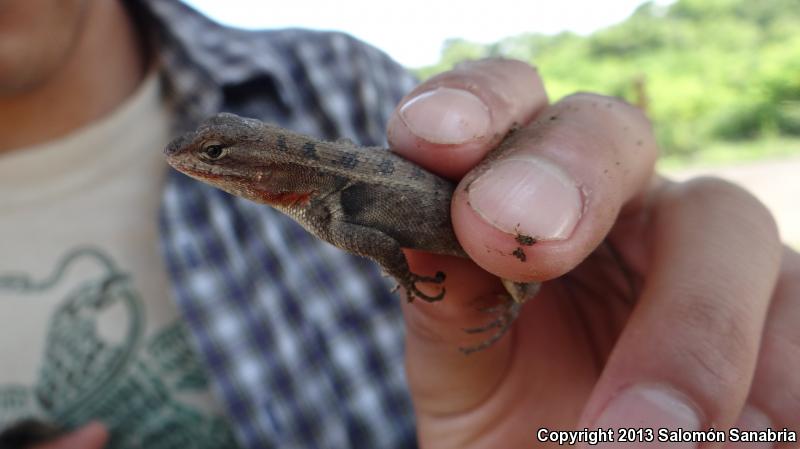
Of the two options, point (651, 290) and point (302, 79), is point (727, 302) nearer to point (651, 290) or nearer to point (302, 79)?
point (651, 290)

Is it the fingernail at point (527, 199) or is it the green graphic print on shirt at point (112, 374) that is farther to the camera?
the green graphic print on shirt at point (112, 374)

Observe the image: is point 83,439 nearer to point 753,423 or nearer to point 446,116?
point 446,116

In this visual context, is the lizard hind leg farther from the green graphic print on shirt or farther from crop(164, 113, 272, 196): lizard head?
the green graphic print on shirt

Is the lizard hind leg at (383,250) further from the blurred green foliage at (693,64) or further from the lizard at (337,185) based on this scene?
the blurred green foliage at (693,64)

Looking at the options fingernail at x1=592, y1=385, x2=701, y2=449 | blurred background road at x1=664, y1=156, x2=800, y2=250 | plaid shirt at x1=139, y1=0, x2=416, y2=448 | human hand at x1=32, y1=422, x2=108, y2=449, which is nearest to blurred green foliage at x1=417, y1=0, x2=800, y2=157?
blurred background road at x1=664, y1=156, x2=800, y2=250

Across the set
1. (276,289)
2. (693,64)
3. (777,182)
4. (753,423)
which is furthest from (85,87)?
(693,64)

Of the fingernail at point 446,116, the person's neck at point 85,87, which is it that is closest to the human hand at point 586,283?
the fingernail at point 446,116

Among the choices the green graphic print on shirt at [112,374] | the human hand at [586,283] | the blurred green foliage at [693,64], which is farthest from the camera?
the blurred green foliage at [693,64]
